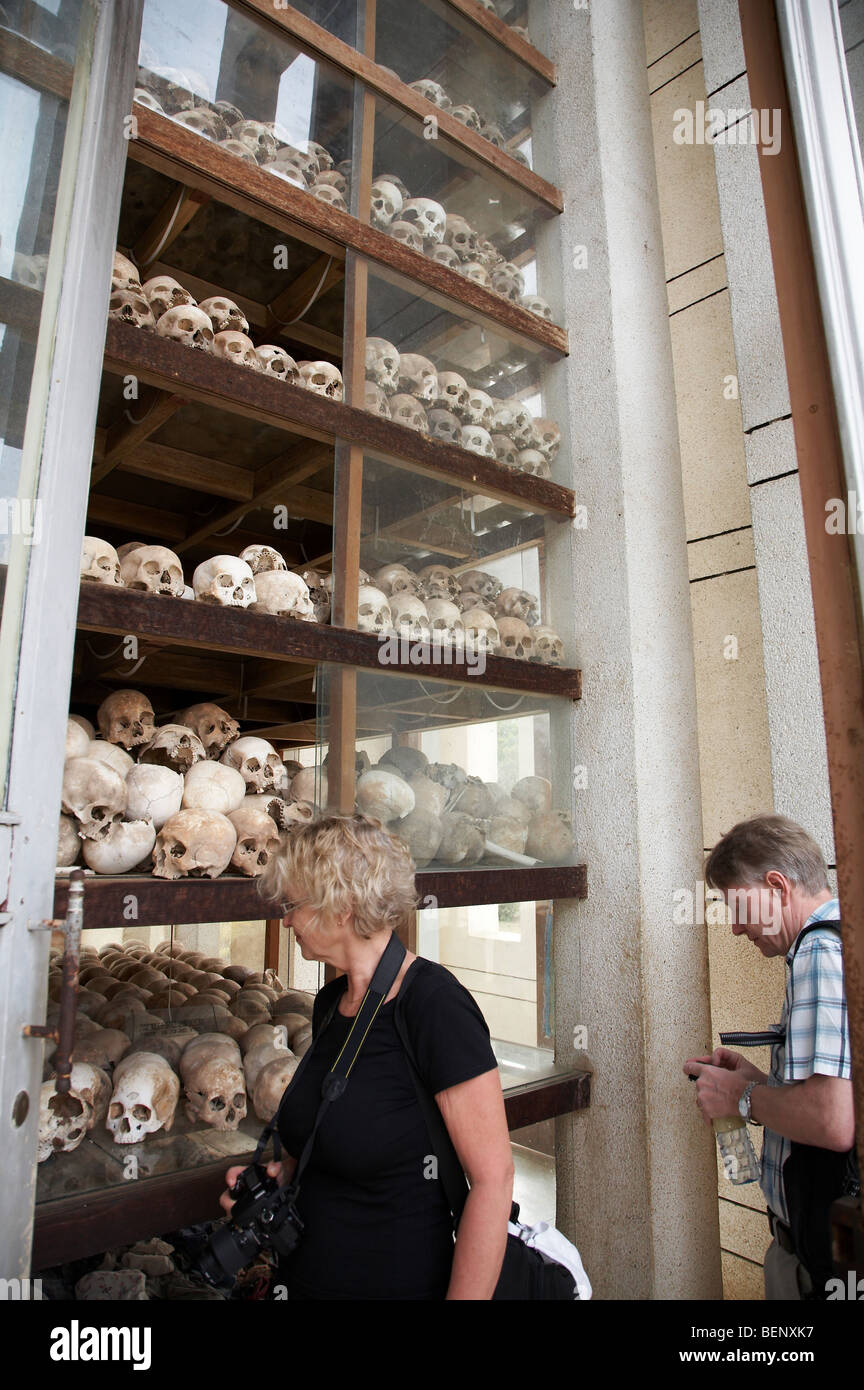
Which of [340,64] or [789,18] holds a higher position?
[340,64]

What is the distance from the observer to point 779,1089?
5.37ft

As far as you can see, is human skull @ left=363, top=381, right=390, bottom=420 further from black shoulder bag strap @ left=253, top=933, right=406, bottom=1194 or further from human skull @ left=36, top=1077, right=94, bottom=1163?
human skull @ left=36, top=1077, right=94, bottom=1163

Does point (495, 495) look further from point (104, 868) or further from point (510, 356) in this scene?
point (104, 868)

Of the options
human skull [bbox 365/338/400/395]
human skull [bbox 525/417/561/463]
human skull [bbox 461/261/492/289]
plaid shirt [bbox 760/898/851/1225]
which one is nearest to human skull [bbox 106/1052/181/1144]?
plaid shirt [bbox 760/898/851/1225]

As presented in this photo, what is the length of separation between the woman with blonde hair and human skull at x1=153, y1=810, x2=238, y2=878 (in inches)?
25.9

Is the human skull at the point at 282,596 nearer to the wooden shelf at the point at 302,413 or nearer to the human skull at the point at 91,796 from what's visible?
the wooden shelf at the point at 302,413

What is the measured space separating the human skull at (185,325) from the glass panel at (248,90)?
58cm

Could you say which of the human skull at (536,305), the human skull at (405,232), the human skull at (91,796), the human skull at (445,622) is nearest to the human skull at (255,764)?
the human skull at (91,796)

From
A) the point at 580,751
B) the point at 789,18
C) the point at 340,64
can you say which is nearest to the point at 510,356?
the point at 340,64

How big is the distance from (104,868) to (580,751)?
1769 mm

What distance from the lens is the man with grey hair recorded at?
5.03 feet

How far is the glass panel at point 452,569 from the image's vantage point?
2.76 metres

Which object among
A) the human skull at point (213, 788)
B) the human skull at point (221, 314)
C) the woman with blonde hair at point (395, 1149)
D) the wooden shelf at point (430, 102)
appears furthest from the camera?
the wooden shelf at point (430, 102)

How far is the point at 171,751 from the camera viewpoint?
7.77 feet
